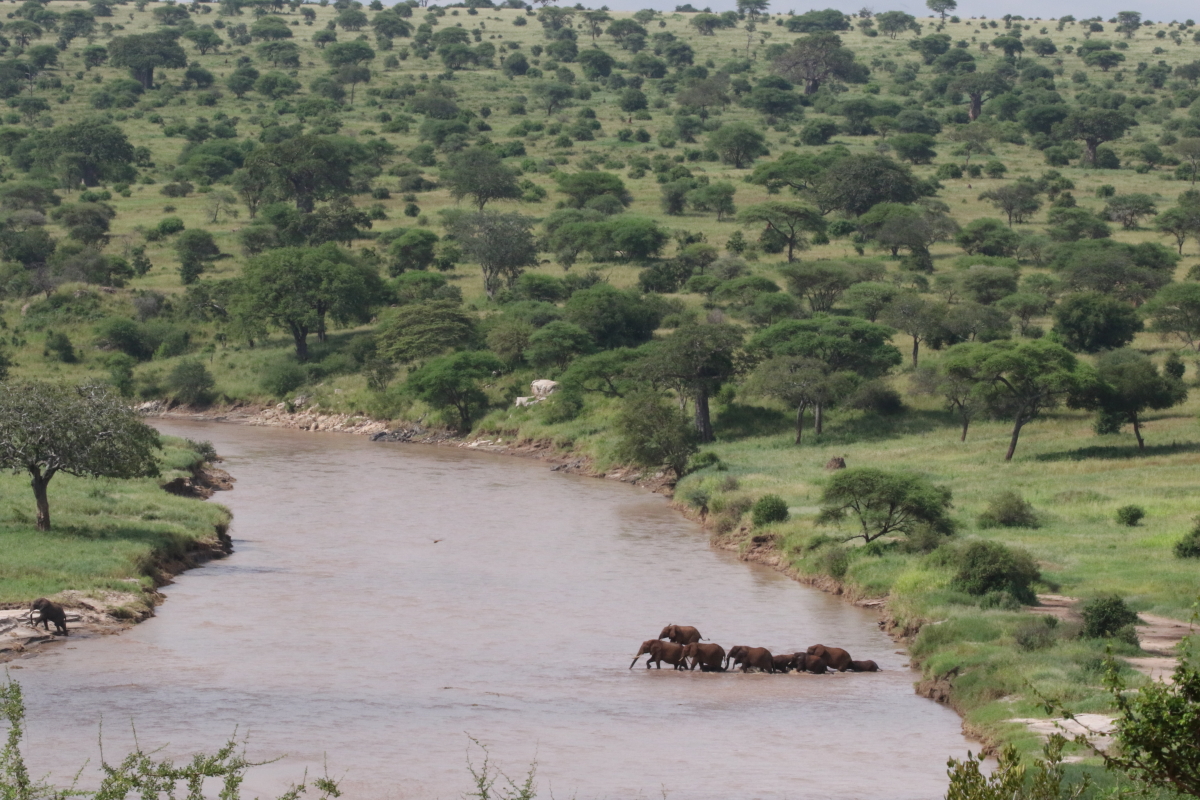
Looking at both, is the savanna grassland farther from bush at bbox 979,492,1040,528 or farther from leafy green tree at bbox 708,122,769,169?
bush at bbox 979,492,1040,528

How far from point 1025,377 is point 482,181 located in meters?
53.0

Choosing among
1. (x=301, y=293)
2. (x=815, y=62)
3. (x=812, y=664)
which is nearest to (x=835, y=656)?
(x=812, y=664)

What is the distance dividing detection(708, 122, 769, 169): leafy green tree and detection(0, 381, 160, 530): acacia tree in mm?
81309

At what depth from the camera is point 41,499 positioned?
31.7 metres

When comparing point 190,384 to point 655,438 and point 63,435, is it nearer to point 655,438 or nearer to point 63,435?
point 655,438

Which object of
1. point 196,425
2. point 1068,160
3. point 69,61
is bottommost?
point 196,425

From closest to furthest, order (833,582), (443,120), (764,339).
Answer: (833,582), (764,339), (443,120)

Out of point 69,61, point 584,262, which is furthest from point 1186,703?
point 69,61

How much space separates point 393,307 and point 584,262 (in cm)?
1318

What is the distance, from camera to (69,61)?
143750mm

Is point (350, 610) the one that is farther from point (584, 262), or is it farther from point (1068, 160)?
point (1068, 160)

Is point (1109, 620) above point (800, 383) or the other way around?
the other way around

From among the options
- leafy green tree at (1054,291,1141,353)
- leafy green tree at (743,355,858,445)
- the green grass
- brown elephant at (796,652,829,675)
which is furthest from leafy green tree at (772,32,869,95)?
brown elephant at (796,652,829,675)

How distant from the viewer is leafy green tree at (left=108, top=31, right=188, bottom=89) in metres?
136
